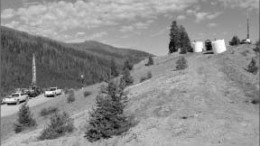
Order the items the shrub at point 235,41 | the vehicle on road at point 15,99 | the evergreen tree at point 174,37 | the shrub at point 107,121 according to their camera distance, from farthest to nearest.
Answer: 1. the evergreen tree at point 174,37
2. the shrub at point 235,41
3. the vehicle on road at point 15,99
4. the shrub at point 107,121

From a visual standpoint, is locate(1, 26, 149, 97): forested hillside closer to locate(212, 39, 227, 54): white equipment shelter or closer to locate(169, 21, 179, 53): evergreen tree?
locate(169, 21, 179, 53): evergreen tree

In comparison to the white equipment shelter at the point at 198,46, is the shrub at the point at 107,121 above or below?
below

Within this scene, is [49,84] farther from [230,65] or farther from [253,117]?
[253,117]

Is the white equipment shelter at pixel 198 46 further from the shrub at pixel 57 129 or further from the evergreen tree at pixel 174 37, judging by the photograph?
the shrub at pixel 57 129

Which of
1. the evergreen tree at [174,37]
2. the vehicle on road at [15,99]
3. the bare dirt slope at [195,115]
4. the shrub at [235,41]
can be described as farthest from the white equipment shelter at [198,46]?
the vehicle on road at [15,99]

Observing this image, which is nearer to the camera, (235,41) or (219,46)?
(219,46)

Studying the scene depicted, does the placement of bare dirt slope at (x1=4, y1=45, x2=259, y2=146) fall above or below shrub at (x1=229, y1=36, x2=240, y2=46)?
below

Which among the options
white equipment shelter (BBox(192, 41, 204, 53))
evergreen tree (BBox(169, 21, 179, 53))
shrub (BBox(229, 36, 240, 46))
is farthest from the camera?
evergreen tree (BBox(169, 21, 179, 53))

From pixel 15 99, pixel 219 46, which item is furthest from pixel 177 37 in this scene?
pixel 15 99

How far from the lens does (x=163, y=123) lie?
1454cm

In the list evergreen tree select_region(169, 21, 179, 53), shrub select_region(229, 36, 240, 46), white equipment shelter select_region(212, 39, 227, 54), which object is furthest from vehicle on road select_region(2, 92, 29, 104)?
evergreen tree select_region(169, 21, 179, 53)

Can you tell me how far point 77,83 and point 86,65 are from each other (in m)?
35.4

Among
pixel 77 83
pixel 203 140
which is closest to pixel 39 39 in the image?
pixel 77 83

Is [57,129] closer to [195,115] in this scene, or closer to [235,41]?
[195,115]
